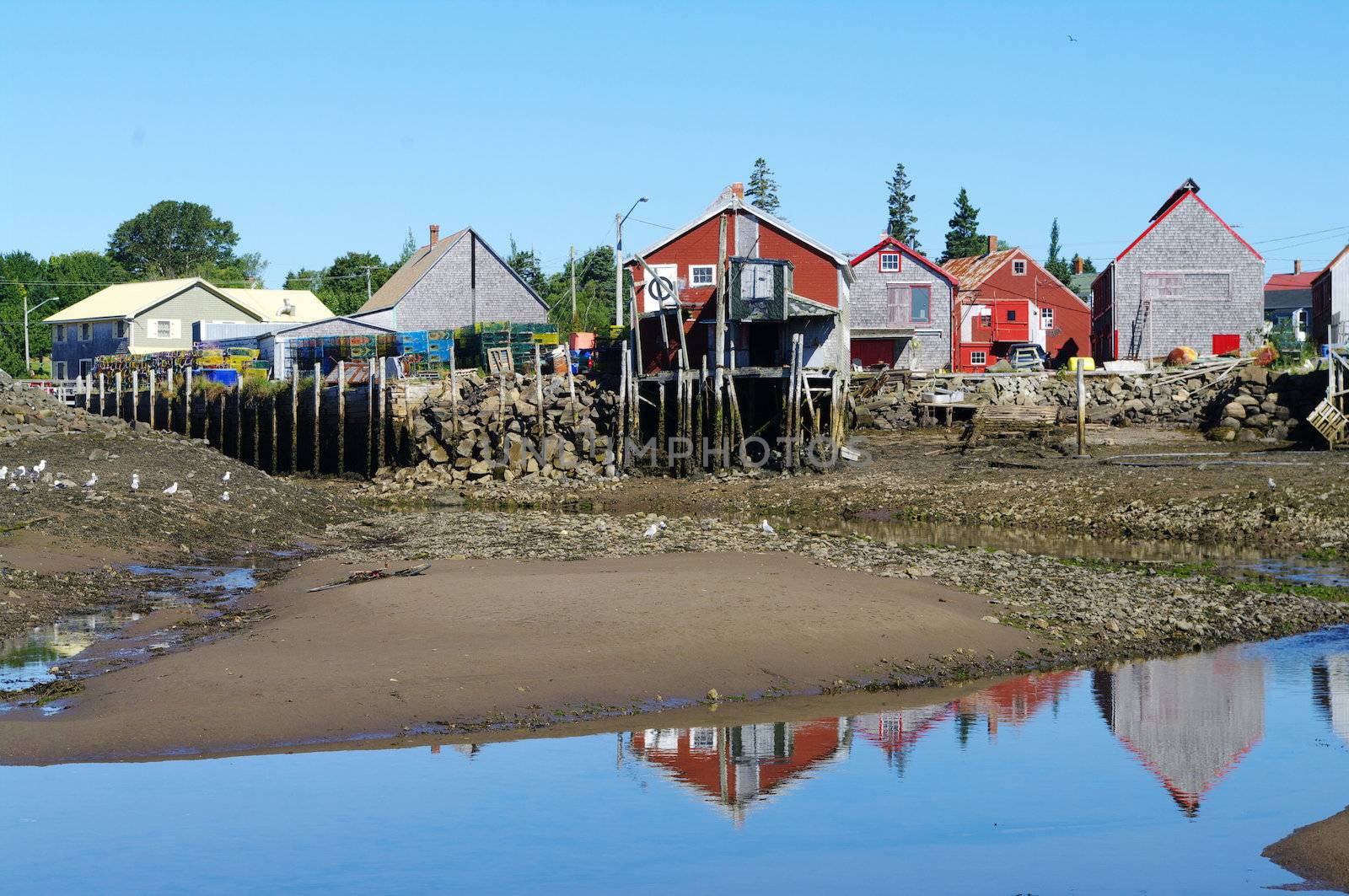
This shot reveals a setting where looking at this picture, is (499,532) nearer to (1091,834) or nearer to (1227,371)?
(1091,834)

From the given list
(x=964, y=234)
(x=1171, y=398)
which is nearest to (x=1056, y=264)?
(x=964, y=234)

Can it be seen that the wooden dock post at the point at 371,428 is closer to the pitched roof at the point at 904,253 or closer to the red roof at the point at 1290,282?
the pitched roof at the point at 904,253

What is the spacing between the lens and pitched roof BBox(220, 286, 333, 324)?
83938mm

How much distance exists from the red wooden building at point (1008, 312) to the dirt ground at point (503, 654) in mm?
49413

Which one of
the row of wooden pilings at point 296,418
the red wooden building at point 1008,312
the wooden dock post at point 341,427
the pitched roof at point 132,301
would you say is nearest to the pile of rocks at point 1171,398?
the red wooden building at point 1008,312

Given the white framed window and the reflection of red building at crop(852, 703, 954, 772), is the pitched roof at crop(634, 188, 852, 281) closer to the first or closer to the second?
the white framed window

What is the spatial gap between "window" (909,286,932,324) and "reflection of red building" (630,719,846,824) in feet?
172

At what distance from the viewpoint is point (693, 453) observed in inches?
1735

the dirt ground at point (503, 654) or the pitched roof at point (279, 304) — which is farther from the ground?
the pitched roof at point (279, 304)

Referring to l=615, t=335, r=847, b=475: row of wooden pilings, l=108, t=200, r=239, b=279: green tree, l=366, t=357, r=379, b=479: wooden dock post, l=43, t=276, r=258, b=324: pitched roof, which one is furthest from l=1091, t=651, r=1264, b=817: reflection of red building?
l=108, t=200, r=239, b=279: green tree

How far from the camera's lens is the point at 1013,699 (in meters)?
15.7

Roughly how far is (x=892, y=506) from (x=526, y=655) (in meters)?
21.7

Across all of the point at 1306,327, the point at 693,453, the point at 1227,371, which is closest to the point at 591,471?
the point at 693,453

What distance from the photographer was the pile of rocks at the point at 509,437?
1775 inches
